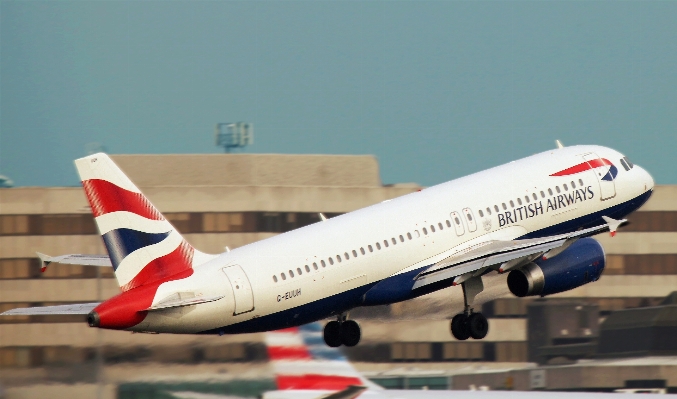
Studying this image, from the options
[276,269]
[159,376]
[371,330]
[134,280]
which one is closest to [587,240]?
[276,269]

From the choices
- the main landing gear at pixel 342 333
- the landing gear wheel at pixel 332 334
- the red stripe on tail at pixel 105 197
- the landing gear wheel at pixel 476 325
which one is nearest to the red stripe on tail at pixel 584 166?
the landing gear wheel at pixel 476 325

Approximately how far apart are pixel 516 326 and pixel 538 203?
43.1 m

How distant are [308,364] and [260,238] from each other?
39.6 metres

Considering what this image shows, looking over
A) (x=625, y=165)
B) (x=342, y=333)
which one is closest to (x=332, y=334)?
(x=342, y=333)

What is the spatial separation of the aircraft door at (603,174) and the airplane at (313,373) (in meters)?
8.80

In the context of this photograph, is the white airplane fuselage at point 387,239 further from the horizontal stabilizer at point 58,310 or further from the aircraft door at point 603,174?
the horizontal stabilizer at point 58,310

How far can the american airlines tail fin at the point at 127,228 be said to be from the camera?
1785 inches

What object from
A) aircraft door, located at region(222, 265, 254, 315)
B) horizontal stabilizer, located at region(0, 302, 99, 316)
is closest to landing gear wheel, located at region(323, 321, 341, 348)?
aircraft door, located at region(222, 265, 254, 315)

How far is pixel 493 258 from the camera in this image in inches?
2005

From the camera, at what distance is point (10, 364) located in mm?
88438

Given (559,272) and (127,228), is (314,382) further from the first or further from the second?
(127,228)

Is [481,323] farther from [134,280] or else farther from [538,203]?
[134,280]

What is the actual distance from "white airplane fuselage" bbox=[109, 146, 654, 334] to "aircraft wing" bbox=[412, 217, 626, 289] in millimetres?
563

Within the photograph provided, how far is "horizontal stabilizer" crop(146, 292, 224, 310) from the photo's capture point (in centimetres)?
4516
